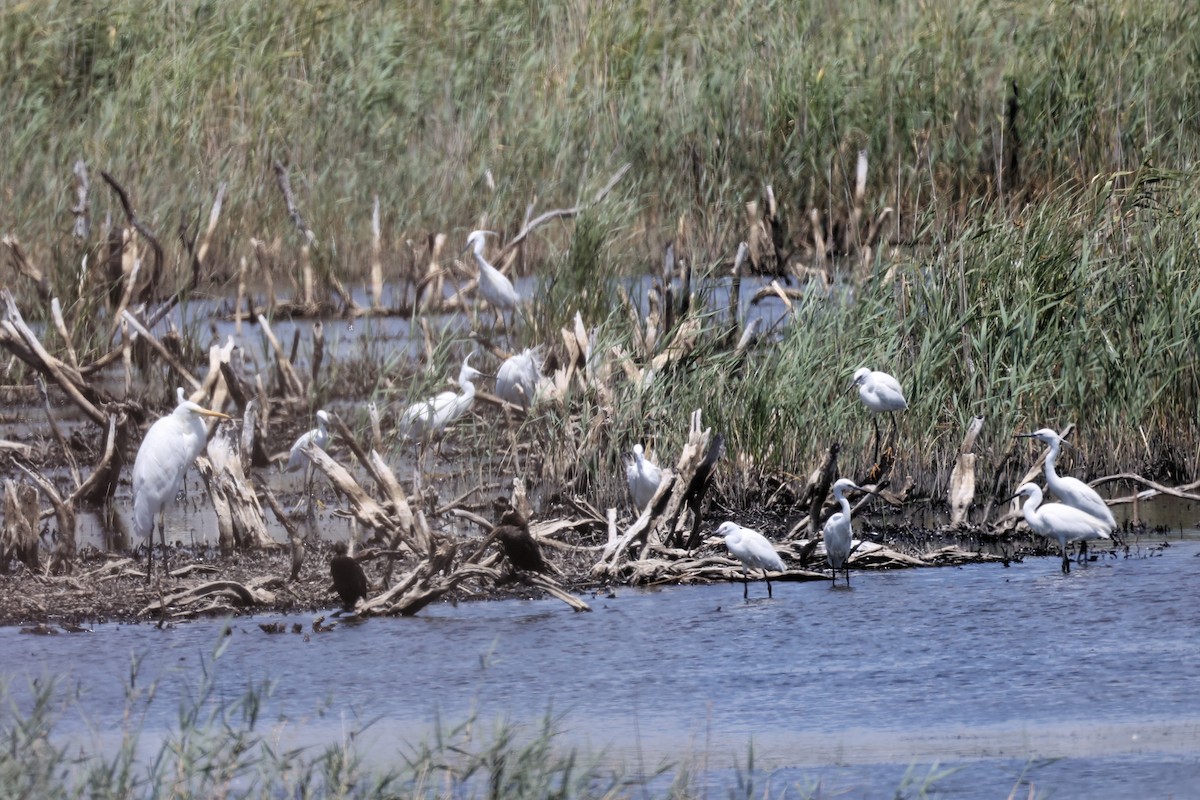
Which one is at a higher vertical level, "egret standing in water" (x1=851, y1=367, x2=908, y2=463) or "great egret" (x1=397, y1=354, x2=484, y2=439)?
"egret standing in water" (x1=851, y1=367, x2=908, y2=463)

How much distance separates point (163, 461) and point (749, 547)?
262 cm

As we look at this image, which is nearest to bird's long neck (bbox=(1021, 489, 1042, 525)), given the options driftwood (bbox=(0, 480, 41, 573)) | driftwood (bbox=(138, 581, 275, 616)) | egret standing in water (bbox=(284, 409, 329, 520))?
driftwood (bbox=(138, 581, 275, 616))

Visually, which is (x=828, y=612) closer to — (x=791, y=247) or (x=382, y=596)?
(x=382, y=596)

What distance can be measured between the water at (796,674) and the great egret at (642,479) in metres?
0.67

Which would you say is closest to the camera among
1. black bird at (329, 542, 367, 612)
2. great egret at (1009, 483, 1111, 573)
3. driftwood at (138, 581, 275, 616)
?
black bird at (329, 542, 367, 612)

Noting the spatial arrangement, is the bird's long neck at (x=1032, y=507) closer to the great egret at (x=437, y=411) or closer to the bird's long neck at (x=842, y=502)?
the bird's long neck at (x=842, y=502)

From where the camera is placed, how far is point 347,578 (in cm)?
705

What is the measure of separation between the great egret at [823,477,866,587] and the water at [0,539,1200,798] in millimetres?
124

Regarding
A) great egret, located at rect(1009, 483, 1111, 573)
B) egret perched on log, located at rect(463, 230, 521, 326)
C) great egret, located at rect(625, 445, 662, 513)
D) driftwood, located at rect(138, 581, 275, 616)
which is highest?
egret perched on log, located at rect(463, 230, 521, 326)

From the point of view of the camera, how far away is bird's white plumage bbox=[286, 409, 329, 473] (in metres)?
9.09

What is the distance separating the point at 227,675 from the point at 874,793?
2.50 meters

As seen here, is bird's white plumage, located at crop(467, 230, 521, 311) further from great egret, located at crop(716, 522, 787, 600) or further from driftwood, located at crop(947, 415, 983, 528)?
great egret, located at crop(716, 522, 787, 600)

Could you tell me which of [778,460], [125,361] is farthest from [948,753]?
[125,361]

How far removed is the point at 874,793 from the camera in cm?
501
